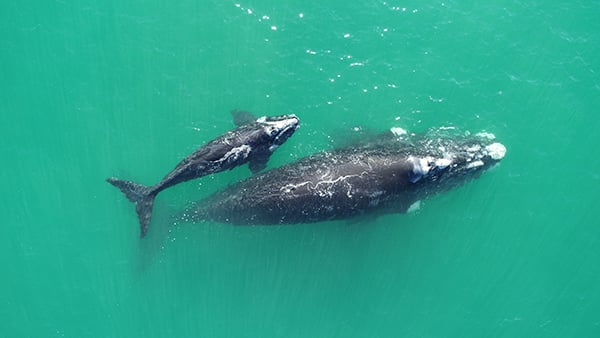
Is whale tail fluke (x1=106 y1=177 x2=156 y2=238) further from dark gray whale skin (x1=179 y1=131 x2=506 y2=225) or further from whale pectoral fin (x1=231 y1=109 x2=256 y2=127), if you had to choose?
whale pectoral fin (x1=231 y1=109 x2=256 y2=127)

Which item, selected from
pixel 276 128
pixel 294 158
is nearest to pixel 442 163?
pixel 294 158

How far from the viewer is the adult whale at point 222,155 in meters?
19.2

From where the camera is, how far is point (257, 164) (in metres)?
20.5

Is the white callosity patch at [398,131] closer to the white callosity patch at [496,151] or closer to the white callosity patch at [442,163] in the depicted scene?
the white callosity patch at [442,163]

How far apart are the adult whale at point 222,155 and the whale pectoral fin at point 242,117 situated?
1.47ft

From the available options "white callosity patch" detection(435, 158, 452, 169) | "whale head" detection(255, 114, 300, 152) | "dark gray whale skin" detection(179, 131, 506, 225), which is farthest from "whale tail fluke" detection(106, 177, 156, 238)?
"white callosity patch" detection(435, 158, 452, 169)

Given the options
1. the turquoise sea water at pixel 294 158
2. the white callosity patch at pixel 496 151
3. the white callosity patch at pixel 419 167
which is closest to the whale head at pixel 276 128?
the turquoise sea water at pixel 294 158

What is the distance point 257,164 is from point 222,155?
206 cm

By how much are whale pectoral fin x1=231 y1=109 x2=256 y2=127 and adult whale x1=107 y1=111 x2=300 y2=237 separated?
0.45 m

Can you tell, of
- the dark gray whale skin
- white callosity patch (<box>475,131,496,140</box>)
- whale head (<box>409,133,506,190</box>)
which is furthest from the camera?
white callosity patch (<box>475,131,496,140</box>)

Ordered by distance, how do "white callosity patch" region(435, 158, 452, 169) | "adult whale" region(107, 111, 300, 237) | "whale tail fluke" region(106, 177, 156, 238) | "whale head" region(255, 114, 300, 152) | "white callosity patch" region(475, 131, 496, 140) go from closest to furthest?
"adult whale" region(107, 111, 300, 237) → "white callosity patch" region(435, 158, 452, 169) → "whale tail fluke" region(106, 177, 156, 238) → "whale head" region(255, 114, 300, 152) → "white callosity patch" region(475, 131, 496, 140)

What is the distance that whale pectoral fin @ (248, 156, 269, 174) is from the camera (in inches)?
806

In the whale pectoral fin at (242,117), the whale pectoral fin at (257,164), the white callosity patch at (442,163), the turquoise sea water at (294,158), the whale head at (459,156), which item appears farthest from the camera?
the turquoise sea water at (294,158)

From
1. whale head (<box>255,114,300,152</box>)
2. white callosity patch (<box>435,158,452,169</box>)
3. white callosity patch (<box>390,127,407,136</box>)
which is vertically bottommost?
white callosity patch (<box>435,158,452,169</box>)
